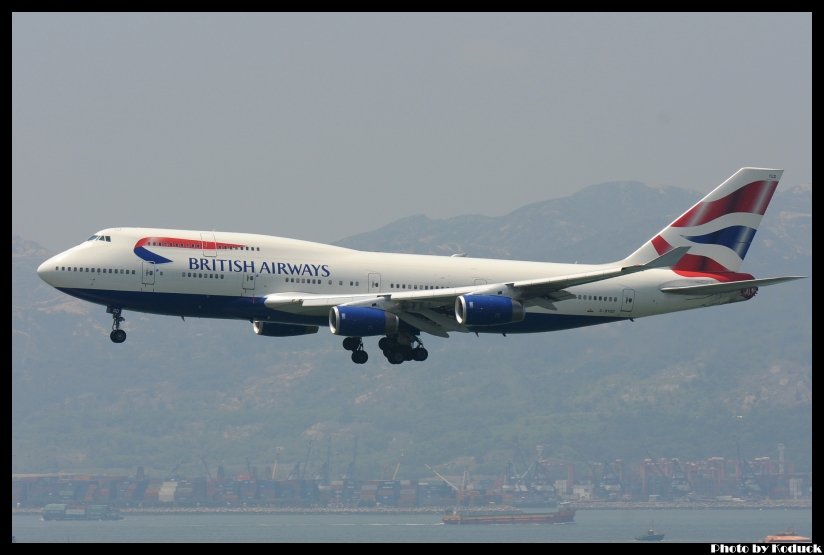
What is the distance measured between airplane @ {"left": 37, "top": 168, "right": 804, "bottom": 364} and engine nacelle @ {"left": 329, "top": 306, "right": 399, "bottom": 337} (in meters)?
0.06

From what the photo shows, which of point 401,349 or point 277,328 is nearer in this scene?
point 401,349

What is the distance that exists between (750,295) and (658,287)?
487 cm

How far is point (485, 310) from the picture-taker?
71.2 meters

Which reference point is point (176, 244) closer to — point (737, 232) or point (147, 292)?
point (147, 292)

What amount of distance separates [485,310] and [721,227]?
18084mm

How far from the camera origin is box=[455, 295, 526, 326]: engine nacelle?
233 feet

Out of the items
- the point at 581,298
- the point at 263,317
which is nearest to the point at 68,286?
the point at 263,317

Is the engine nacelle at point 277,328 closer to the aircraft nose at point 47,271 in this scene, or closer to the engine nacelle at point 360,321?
the engine nacelle at point 360,321

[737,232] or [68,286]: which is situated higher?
[737,232]

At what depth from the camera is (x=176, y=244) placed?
236ft

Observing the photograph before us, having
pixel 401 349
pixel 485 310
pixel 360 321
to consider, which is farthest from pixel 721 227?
pixel 360 321

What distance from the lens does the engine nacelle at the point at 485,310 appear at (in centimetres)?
7106

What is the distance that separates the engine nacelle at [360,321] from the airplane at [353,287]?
0.21ft

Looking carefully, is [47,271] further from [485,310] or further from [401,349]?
[485,310]
